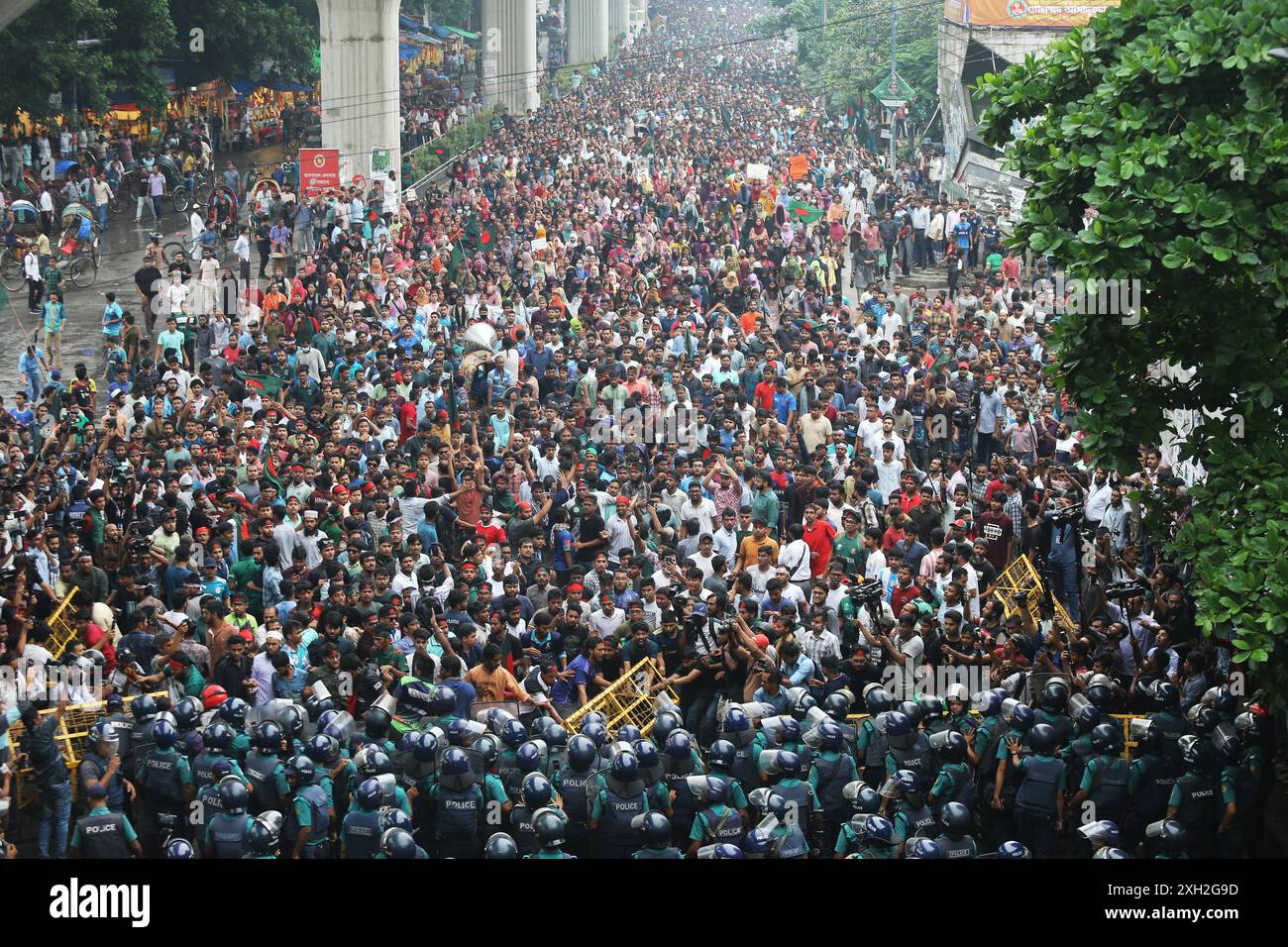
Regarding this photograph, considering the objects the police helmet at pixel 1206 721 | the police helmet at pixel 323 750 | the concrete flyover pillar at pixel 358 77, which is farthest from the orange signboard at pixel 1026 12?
the police helmet at pixel 323 750

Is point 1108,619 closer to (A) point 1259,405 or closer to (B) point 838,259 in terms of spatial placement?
(A) point 1259,405

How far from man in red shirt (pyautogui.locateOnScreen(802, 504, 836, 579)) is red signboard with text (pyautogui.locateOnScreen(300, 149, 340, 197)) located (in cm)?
1621

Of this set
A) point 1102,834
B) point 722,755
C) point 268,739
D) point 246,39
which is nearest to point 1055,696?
point 1102,834

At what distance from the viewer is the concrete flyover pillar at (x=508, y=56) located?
53.4 m

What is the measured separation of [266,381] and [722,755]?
10.6 meters

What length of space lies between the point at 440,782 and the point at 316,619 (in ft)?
10.2

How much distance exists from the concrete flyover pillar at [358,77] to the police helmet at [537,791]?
86.9ft

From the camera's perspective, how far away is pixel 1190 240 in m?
10.7

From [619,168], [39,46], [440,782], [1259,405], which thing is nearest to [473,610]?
[440,782]

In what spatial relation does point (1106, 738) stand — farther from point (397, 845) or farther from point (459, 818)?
point (397, 845)

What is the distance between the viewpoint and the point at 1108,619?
13773 mm

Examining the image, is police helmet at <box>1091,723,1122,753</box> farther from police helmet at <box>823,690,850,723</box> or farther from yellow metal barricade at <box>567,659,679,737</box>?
yellow metal barricade at <box>567,659,679,737</box>

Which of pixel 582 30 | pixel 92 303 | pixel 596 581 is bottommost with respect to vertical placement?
pixel 596 581

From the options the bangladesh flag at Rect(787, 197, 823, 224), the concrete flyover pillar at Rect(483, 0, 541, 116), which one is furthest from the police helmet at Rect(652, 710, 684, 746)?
the concrete flyover pillar at Rect(483, 0, 541, 116)
